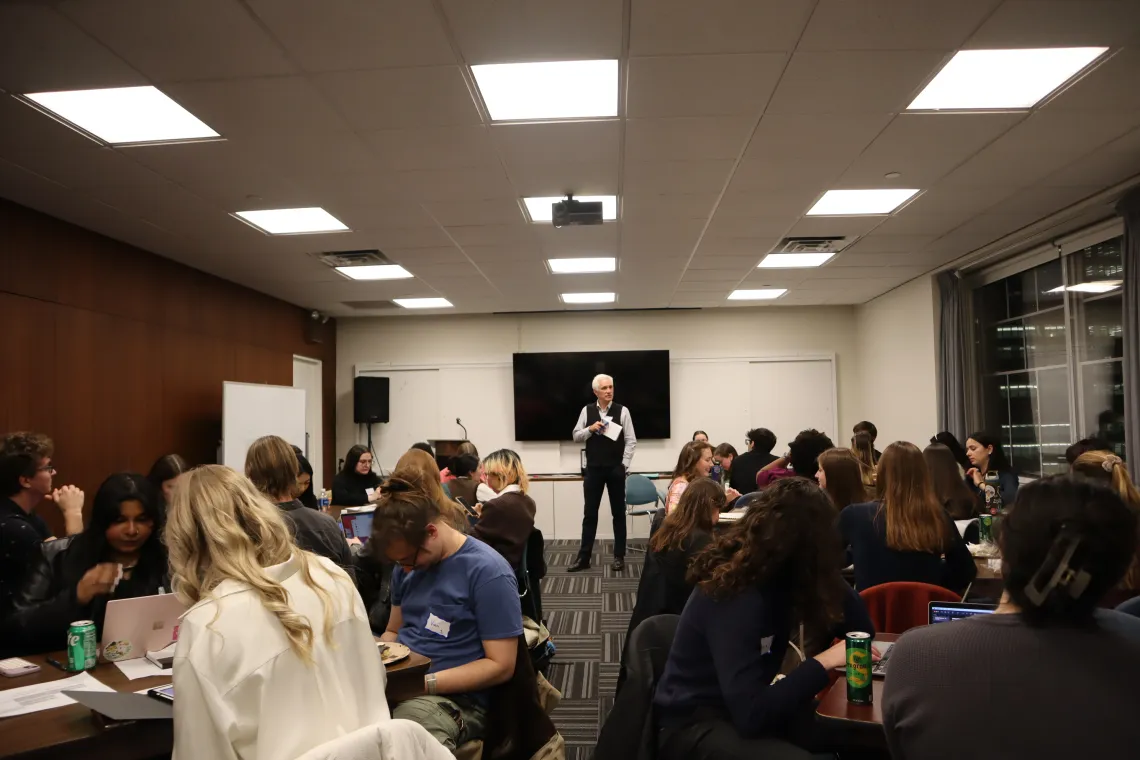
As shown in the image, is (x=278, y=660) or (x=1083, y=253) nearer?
(x=278, y=660)

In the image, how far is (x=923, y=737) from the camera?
1315 millimetres

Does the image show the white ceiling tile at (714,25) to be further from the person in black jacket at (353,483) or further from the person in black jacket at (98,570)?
the person in black jacket at (353,483)

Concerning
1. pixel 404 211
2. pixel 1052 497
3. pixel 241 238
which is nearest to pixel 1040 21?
pixel 1052 497

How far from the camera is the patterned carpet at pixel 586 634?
3.75 meters

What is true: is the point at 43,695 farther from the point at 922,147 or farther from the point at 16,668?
the point at 922,147

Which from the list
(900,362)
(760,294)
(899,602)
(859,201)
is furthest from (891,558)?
(900,362)

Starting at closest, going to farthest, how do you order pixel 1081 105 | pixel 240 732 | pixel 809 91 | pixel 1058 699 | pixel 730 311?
pixel 1058 699
pixel 240 732
pixel 809 91
pixel 1081 105
pixel 730 311

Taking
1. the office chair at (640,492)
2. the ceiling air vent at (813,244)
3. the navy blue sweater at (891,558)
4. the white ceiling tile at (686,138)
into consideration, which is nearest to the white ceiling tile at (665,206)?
the white ceiling tile at (686,138)

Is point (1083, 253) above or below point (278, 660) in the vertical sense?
above

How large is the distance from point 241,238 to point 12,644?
13.0ft

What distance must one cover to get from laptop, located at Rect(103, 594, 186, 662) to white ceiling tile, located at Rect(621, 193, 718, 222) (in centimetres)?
356

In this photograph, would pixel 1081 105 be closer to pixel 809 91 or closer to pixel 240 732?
pixel 809 91

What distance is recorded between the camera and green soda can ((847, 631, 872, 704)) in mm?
1929

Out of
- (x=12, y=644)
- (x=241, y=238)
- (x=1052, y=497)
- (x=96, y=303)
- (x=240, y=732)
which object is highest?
(x=241, y=238)
